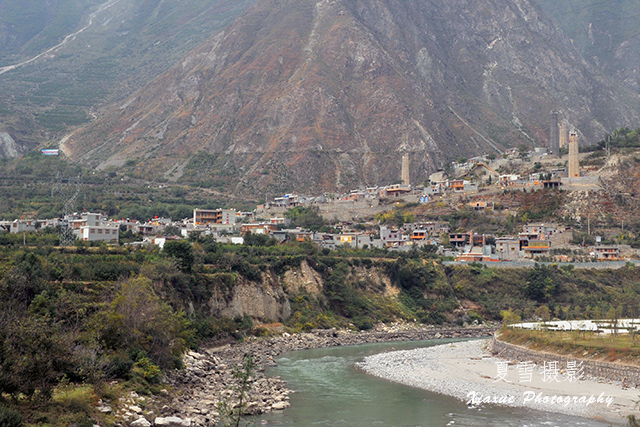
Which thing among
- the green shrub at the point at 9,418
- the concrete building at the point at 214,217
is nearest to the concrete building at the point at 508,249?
the concrete building at the point at 214,217

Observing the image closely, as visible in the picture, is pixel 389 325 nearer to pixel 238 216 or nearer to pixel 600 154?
pixel 238 216

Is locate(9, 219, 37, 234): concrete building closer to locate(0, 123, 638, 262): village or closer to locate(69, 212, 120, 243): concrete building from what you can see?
locate(0, 123, 638, 262): village

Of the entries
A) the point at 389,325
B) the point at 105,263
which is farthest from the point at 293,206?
the point at 105,263

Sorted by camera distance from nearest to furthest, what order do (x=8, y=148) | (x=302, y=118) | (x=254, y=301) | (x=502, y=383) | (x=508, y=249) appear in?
(x=502, y=383) → (x=254, y=301) → (x=508, y=249) → (x=302, y=118) → (x=8, y=148)

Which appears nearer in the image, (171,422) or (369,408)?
(171,422)

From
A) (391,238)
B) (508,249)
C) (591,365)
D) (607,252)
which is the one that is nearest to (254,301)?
(591,365)

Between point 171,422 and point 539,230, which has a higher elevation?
point 539,230

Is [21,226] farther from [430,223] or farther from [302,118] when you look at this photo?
[302,118]
